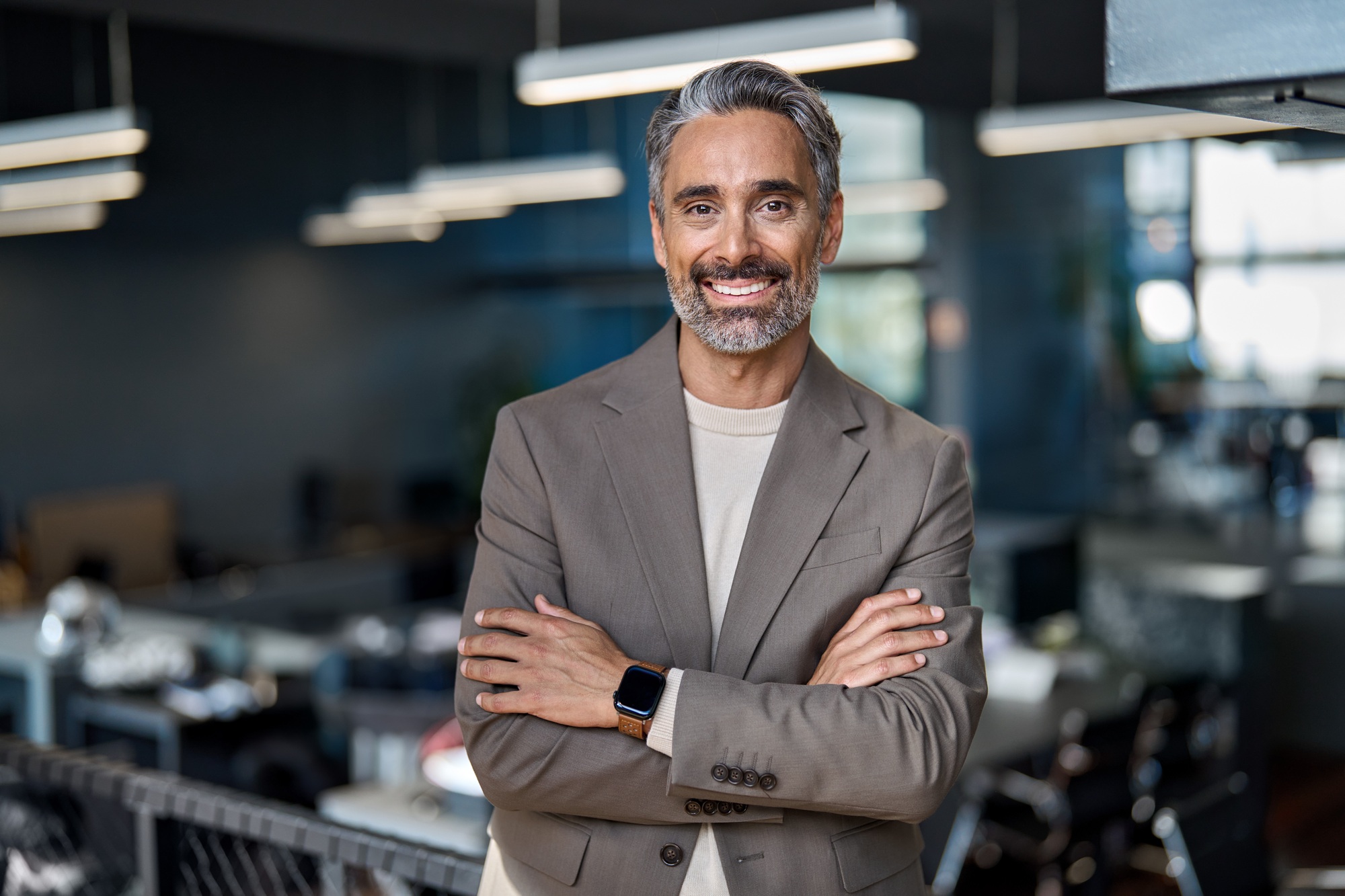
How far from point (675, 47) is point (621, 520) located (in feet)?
8.95

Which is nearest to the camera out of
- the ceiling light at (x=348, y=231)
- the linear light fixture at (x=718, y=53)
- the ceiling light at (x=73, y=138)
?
the linear light fixture at (x=718, y=53)

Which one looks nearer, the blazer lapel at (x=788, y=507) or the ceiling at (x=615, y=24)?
the blazer lapel at (x=788, y=507)

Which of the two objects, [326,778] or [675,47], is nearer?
[675,47]

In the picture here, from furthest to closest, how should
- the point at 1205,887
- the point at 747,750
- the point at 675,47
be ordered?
the point at 1205,887, the point at 675,47, the point at 747,750

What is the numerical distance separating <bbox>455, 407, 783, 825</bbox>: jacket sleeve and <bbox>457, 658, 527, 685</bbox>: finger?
23 mm

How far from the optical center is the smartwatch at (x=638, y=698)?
1.40m

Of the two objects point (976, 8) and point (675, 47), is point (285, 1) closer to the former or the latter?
point (675, 47)

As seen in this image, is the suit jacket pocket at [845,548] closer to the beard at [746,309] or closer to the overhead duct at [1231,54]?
the beard at [746,309]

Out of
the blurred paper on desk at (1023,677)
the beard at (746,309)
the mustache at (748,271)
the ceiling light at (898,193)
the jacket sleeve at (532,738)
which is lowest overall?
the blurred paper on desk at (1023,677)

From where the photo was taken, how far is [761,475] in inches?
62.4

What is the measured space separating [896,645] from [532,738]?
0.44 m

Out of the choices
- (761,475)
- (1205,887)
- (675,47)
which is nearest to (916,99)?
(675,47)

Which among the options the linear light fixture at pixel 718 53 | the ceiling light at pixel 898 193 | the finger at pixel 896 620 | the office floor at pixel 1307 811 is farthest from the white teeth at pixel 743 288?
the ceiling light at pixel 898 193

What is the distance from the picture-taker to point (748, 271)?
1485 millimetres
